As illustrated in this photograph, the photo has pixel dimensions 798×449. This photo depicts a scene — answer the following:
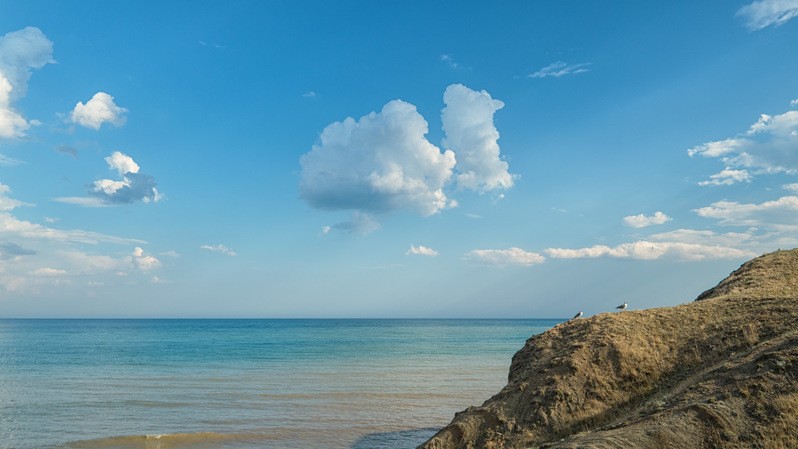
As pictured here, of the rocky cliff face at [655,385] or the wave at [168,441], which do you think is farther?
the wave at [168,441]

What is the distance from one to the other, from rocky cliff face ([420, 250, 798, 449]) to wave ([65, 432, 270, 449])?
913 centimetres

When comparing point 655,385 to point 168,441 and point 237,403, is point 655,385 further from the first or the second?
point 237,403

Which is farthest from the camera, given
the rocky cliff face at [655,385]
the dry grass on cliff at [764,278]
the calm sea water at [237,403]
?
the dry grass on cliff at [764,278]

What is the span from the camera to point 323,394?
28578mm

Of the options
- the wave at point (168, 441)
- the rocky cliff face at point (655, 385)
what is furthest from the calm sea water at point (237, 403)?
the rocky cliff face at point (655, 385)

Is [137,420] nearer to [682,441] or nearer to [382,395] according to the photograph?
[382,395]

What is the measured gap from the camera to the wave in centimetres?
1934

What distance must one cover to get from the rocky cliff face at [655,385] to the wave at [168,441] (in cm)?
913

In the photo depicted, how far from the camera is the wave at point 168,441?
19344 mm

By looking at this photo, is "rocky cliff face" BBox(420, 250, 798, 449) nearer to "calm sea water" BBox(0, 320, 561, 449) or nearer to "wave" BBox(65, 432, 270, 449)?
"calm sea water" BBox(0, 320, 561, 449)

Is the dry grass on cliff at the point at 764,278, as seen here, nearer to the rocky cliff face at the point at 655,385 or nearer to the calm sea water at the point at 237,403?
the rocky cliff face at the point at 655,385

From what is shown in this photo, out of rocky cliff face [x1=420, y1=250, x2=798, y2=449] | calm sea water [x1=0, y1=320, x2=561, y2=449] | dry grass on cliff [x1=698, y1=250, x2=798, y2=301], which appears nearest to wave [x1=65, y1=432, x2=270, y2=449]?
calm sea water [x1=0, y1=320, x2=561, y2=449]

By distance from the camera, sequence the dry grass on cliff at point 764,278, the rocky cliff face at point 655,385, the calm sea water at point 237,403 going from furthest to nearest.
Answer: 1. the dry grass on cliff at point 764,278
2. the calm sea water at point 237,403
3. the rocky cliff face at point 655,385

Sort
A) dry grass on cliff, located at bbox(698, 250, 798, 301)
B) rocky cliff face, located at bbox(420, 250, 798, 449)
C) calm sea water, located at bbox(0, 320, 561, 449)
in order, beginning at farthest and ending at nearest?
dry grass on cliff, located at bbox(698, 250, 798, 301)
calm sea water, located at bbox(0, 320, 561, 449)
rocky cliff face, located at bbox(420, 250, 798, 449)
